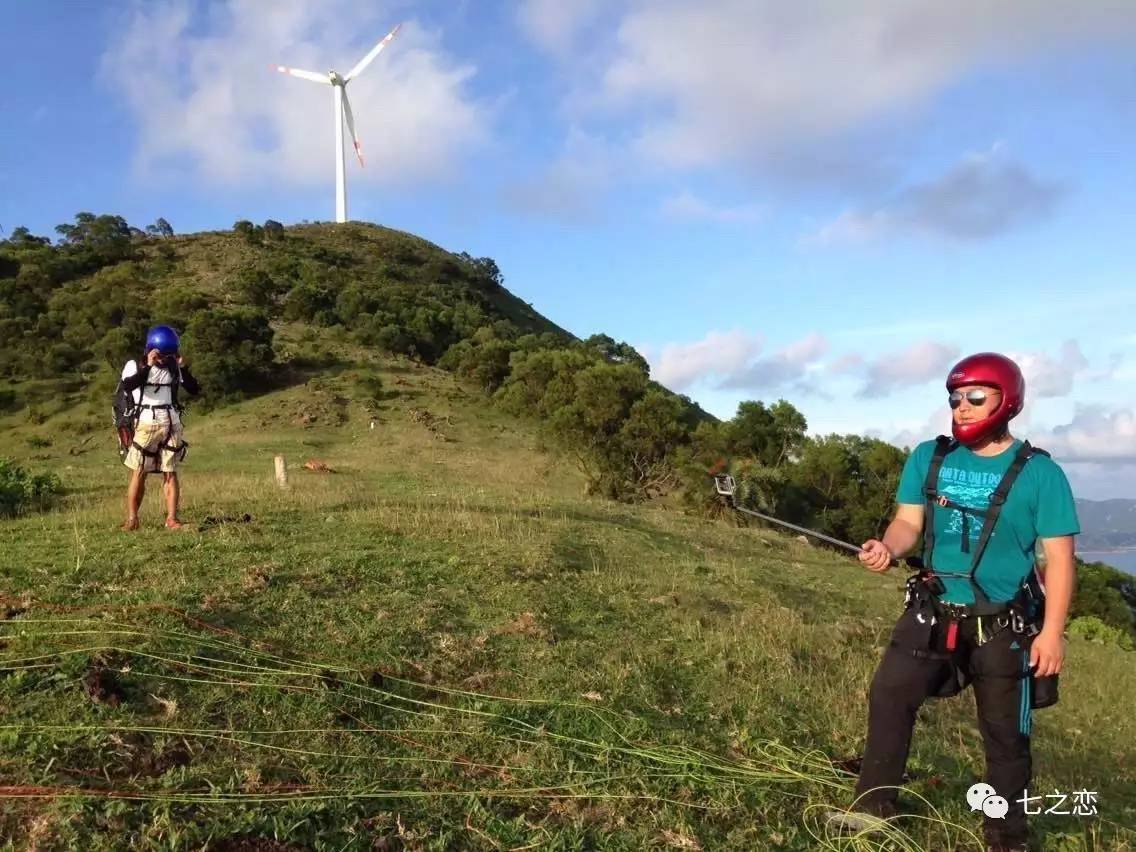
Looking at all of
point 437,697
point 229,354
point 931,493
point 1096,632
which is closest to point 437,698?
point 437,697

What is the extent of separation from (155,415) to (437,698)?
555cm

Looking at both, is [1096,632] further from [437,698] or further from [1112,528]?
[1112,528]

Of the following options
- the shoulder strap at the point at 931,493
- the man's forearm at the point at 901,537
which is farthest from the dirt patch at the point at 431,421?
the shoulder strap at the point at 931,493

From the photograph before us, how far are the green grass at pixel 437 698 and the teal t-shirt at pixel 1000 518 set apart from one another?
1322 millimetres

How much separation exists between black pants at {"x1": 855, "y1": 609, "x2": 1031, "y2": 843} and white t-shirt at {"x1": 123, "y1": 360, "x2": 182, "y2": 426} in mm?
7869

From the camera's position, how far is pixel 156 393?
9.10m

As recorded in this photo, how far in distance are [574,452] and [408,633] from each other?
23.4 metres

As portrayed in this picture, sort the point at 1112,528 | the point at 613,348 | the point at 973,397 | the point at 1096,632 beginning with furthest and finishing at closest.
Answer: the point at 1112,528 < the point at 613,348 < the point at 1096,632 < the point at 973,397

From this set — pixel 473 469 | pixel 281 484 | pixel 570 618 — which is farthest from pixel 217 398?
pixel 570 618

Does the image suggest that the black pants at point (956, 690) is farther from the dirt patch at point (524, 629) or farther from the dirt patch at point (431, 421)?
the dirt patch at point (431, 421)

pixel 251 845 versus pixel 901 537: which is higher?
pixel 901 537

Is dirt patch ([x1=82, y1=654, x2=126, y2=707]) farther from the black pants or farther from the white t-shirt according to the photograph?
the white t-shirt

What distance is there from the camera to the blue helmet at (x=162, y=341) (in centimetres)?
885

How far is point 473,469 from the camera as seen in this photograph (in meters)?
28.9
